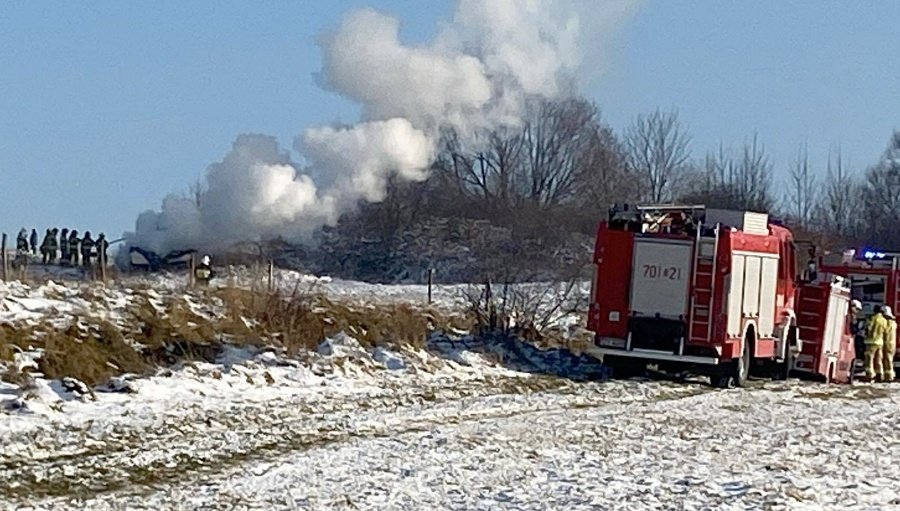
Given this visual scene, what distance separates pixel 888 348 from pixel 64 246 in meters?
23.6

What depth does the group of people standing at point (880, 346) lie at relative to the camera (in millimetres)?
29375

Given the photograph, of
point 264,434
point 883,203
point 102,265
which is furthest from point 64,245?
point 883,203

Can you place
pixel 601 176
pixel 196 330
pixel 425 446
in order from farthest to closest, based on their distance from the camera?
pixel 601 176 → pixel 196 330 → pixel 425 446

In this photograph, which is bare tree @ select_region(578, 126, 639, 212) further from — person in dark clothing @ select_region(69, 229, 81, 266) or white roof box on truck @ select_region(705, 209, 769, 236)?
white roof box on truck @ select_region(705, 209, 769, 236)

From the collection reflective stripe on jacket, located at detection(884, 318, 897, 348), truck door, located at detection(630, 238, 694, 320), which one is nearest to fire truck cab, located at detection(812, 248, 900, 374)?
reflective stripe on jacket, located at detection(884, 318, 897, 348)

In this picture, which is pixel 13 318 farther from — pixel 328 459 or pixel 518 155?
pixel 518 155

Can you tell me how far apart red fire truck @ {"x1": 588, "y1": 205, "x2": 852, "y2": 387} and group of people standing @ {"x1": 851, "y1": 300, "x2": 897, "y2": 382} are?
162 inches

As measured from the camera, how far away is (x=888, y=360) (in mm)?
29969

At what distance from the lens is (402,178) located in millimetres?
37219

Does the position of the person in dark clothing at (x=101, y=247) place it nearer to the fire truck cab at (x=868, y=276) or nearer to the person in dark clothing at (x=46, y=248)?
the person in dark clothing at (x=46, y=248)

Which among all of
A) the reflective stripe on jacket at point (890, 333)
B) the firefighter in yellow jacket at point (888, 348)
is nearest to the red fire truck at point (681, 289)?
the reflective stripe on jacket at point (890, 333)

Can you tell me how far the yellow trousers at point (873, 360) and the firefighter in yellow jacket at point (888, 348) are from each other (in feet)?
0.32

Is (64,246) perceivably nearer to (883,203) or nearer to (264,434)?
(264,434)

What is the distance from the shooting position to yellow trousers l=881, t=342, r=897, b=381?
1174 inches
